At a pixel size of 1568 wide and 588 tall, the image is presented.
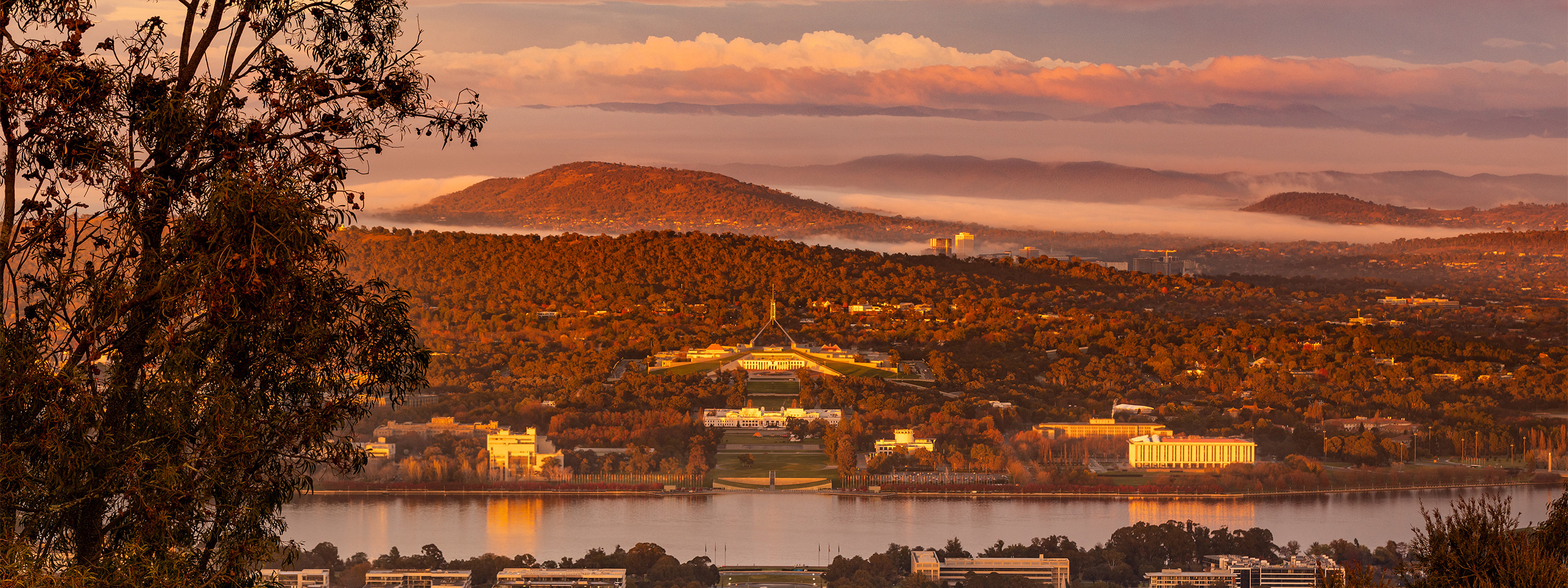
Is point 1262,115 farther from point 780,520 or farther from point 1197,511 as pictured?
point 780,520

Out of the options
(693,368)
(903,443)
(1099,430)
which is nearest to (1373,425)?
(1099,430)

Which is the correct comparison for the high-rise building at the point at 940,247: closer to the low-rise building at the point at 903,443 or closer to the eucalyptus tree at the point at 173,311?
the low-rise building at the point at 903,443

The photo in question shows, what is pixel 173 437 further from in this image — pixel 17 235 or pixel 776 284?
pixel 776 284

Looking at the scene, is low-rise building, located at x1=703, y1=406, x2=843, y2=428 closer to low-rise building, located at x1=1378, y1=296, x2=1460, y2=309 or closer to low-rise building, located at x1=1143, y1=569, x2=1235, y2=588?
low-rise building, located at x1=1143, y1=569, x2=1235, y2=588

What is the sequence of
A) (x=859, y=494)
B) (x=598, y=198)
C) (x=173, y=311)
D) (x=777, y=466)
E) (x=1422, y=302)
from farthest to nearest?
(x=598, y=198) < (x=1422, y=302) < (x=777, y=466) < (x=859, y=494) < (x=173, y=311)

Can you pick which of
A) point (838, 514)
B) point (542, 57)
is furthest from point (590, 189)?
point (838, 514)

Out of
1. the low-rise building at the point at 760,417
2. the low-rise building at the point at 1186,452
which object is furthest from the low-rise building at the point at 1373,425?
the low-rise building at the point at 760,417

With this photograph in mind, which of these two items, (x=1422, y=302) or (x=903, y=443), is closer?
(x=903, y=443)
